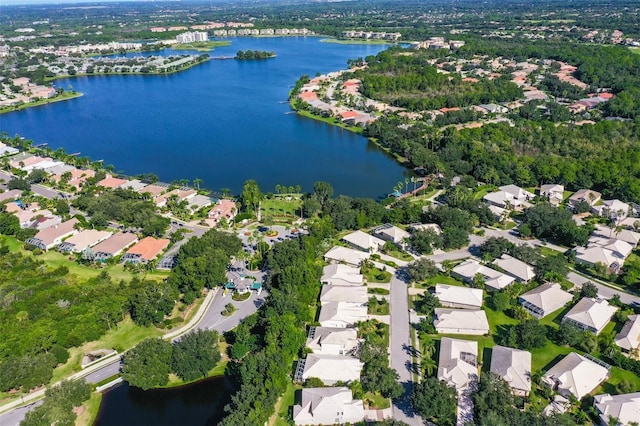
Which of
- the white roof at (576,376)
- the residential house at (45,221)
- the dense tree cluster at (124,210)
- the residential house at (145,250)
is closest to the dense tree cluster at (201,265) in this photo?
the residential house at (145,250)

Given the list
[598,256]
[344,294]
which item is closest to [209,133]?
[344,294]

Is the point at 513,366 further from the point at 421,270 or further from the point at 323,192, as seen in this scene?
the point at 323,192

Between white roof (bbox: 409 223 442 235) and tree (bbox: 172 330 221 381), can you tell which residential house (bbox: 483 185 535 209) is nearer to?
white roof (bbox: 409 223 442 235)

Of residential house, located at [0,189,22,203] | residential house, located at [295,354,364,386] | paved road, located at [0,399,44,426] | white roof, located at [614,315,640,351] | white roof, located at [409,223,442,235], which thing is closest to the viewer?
paved road, located at [0,399,44,426]

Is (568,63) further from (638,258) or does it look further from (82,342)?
(82,342)

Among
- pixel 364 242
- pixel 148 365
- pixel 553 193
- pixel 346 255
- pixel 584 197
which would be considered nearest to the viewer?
pixel 148 365

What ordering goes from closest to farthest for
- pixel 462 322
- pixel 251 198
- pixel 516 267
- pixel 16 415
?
pixel 16 415, pixel 462 322, pixel 516 267, pixel 251 198

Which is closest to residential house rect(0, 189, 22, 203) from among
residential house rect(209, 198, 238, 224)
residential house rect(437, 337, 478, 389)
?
residential house rect(209, 198, 238, 224)

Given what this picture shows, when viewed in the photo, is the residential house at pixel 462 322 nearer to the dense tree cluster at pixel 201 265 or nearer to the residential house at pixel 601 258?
the residential house at pixel 601 258

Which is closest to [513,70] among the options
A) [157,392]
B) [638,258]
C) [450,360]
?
[638,258]
